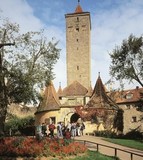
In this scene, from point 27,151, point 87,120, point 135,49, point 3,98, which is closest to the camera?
point 27,151

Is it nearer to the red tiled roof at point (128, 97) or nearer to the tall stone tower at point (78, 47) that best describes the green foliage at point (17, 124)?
the tall stone tower at point (78, 47)

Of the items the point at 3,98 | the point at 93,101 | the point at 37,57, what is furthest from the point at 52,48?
the point at 93,101

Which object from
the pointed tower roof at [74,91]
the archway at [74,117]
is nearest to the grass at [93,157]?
the archway at [74,117]

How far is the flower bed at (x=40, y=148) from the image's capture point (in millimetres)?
20703

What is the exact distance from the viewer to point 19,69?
30500 mm

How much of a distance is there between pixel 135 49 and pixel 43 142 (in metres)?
22.2

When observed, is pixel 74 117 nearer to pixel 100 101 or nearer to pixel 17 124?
pixel 100 101

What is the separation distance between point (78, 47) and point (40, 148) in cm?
4400

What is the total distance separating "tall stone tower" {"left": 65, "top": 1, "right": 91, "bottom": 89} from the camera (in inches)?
2426

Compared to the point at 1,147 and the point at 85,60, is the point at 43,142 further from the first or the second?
the point at 85,60

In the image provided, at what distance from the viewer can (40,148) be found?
20.8 m

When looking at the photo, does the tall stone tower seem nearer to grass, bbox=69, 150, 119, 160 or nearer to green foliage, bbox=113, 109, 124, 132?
green foliage, bbox=113, 109, 124, 132

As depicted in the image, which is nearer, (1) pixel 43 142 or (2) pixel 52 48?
(1) pixel 43 142

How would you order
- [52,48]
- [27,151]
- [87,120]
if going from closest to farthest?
[27,151] < [52,48] < [87,120]
